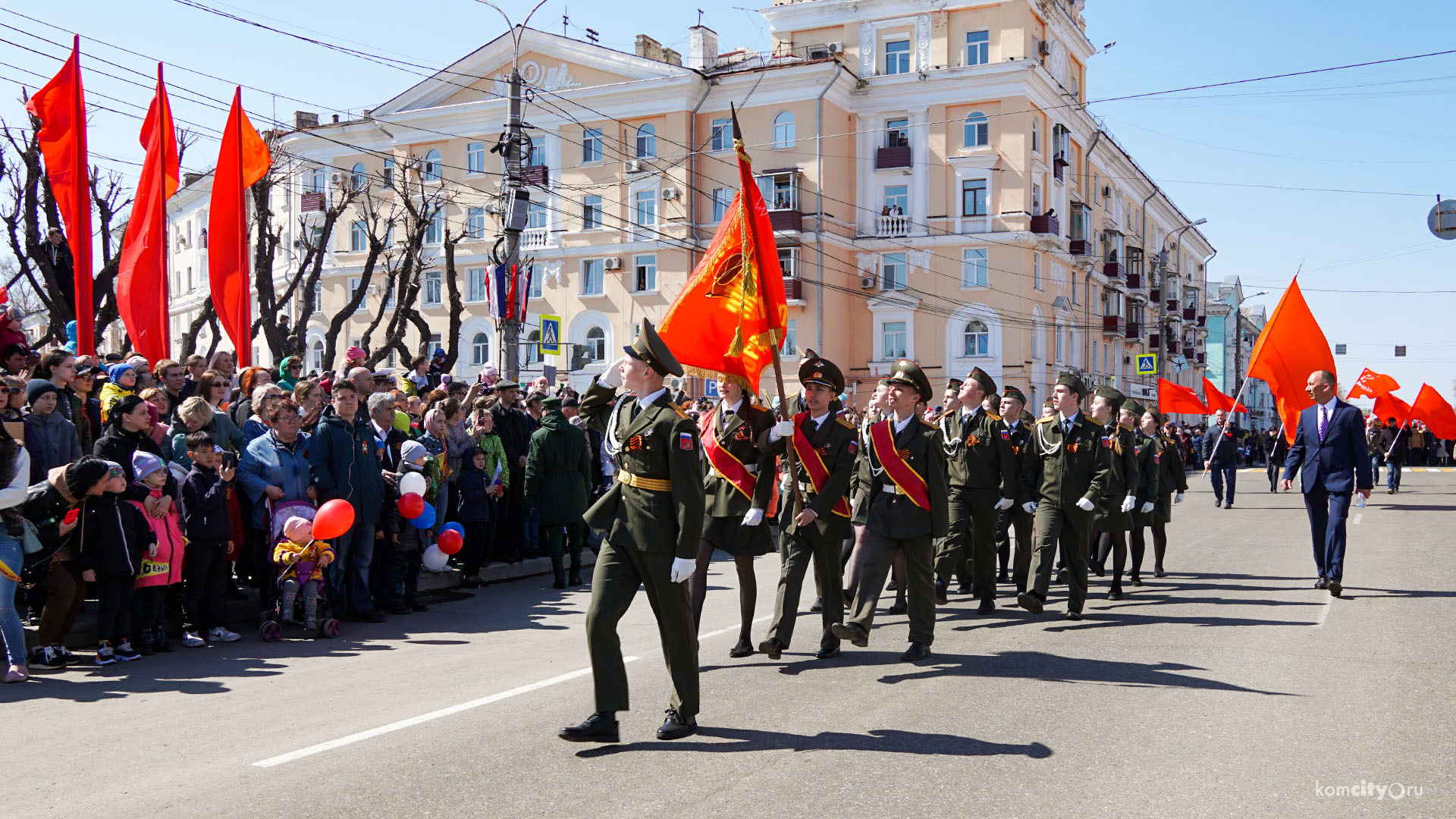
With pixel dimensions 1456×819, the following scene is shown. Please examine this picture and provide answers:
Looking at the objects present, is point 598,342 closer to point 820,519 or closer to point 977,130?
point 977,130

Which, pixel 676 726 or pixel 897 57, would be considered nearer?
pixel 676 726

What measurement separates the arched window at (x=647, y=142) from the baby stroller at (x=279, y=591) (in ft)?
125

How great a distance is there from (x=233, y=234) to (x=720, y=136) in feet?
107

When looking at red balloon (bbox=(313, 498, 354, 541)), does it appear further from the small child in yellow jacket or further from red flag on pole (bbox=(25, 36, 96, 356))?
red flag on pole (bbox=(25, 36, 96, 356))

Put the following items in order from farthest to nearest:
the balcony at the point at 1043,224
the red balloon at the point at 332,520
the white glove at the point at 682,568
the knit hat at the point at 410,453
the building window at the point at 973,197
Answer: the building window at the point at 973,197 < the balcony at the point at 1043,224 < the knit hat at the point at 410,453 < the red balloon at the point at 332,520 < the white glove at the point at 682,568

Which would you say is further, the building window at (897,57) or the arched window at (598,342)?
the arched window at (598,342)

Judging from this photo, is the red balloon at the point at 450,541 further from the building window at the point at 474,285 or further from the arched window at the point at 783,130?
the building window at the point at 474,285

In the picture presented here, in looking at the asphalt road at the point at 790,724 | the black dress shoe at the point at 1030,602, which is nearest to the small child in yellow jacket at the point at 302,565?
the asphalt road at the point at 790,724

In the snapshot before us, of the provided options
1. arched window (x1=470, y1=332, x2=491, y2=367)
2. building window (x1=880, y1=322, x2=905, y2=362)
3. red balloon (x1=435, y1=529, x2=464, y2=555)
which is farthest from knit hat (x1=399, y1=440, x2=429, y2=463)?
arched window (x1=470, y1=332, x2=491, y2=367)

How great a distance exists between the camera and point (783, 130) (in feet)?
148

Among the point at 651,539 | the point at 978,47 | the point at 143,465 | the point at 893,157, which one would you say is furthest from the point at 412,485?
the point at 978,47

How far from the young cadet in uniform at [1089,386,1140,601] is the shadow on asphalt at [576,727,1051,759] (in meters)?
4.74

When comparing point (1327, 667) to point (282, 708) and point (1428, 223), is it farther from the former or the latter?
point (1428, 223)

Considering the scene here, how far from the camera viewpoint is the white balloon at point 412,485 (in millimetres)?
10031
